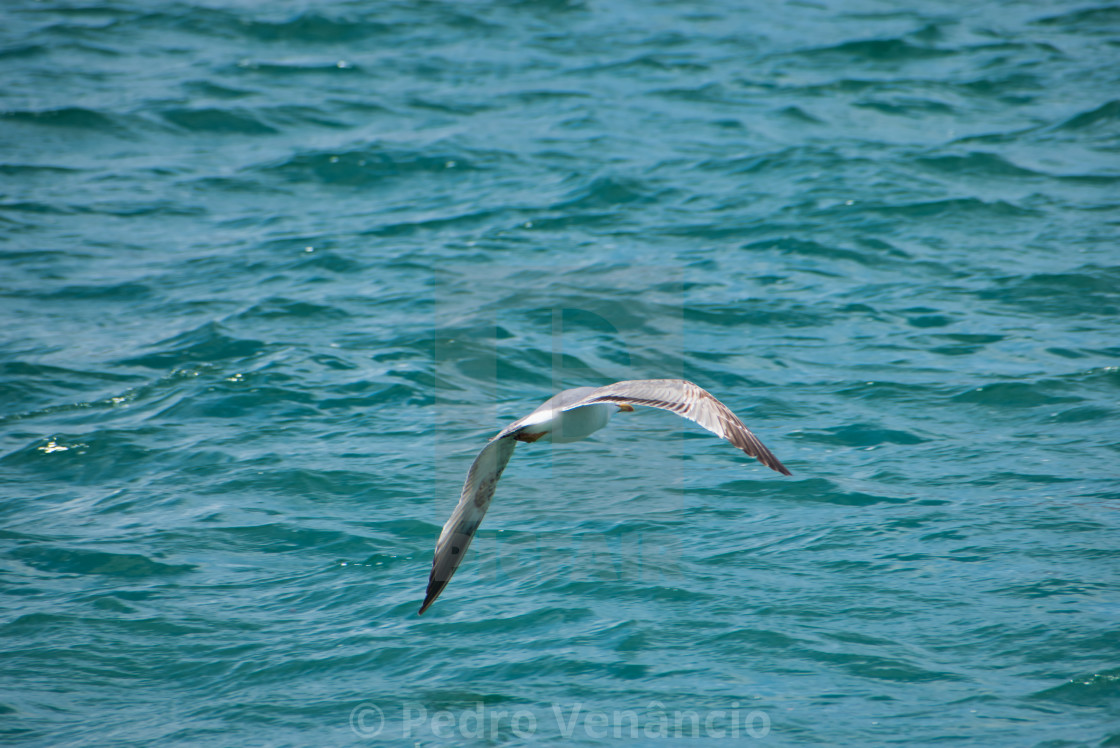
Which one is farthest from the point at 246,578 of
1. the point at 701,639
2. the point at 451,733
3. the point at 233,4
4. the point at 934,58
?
the point at 233,4

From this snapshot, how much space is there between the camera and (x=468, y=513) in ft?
20.8

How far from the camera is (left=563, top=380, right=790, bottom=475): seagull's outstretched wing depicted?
5.54m

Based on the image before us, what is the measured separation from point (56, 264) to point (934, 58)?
13.6 metres

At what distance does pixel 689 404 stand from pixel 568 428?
36.4 inches

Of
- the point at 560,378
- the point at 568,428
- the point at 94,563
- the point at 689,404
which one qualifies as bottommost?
the point at 94,563

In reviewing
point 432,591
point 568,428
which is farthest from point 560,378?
point 432,591

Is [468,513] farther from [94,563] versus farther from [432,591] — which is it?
[94,563]

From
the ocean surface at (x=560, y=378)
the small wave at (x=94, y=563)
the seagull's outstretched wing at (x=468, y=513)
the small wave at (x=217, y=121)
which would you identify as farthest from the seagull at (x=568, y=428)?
the small wave at (x=217, y=121)

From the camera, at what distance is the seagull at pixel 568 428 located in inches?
223

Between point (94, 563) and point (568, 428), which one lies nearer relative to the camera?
point (568, 428)

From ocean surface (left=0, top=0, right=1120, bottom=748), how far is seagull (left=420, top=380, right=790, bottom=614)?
602 mm

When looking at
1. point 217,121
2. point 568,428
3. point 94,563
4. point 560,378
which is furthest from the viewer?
point 217,121

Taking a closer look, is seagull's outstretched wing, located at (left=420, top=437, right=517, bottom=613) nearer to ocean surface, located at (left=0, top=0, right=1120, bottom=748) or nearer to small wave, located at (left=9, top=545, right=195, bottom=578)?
ocean surface, located at (left=0, top=0, right=1120, bottom=748)

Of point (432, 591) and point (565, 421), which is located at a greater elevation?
point (565, 421)
